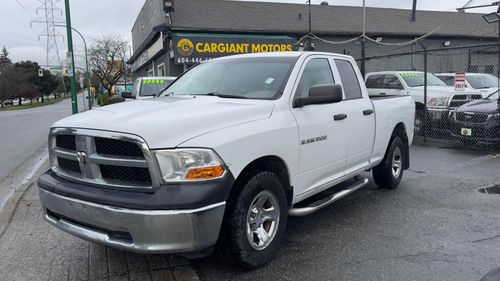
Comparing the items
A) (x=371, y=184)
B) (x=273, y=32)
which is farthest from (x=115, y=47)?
(x=371, y=184)

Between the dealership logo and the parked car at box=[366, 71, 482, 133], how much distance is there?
29.2 ft

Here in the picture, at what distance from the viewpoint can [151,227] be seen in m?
3.01

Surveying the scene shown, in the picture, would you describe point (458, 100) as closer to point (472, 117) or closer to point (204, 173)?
point (472, 117)

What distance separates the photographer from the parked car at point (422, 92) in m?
11.6

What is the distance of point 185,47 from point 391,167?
15071 millimetres

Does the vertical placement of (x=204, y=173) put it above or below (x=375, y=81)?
below

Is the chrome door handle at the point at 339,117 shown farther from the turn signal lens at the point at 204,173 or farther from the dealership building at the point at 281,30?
the dealership building at the point at 281,30

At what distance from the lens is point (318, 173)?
446 centimetres

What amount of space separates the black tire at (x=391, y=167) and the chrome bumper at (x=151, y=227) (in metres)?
3.72

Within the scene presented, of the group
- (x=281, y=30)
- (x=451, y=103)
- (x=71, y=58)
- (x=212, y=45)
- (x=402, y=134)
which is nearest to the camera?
(x=402, y=134)

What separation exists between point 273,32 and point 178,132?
19.6m

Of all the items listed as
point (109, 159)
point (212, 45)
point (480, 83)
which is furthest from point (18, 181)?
point (212, 45)

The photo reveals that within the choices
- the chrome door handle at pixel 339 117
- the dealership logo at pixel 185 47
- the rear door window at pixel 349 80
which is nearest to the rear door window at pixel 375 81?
the dealership logo at pixel 185 47

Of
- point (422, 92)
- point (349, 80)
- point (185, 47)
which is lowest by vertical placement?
point (422, 92)
